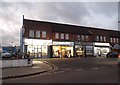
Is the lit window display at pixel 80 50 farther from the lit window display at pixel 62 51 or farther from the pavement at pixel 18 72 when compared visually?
the pavement at pixel 18 72

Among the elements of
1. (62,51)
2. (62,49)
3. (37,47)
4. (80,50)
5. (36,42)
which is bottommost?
(62,51)

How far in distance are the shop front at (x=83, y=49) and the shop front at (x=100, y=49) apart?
187 cm

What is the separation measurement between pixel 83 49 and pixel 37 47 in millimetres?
14297

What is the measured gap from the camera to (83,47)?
62.7m

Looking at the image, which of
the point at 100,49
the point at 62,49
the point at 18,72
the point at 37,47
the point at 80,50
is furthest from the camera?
the point at 100,49

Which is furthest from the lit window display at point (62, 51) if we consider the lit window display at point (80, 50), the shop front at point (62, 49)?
the lit window display at point (80, 50)

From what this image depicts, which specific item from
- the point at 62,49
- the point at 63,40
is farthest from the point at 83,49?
the point at 63,40

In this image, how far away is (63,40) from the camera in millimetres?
58250

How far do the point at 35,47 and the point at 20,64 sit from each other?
27463 mm

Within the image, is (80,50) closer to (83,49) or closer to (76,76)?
(83,49)

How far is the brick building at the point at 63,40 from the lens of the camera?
5316 cm

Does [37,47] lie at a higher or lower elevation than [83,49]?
higher

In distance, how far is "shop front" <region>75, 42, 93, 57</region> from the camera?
61181 mm

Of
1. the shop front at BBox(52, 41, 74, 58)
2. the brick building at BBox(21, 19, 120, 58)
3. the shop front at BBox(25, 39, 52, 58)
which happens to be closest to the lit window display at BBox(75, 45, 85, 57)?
the brick building at BBox(21, 19, 120, 58)
